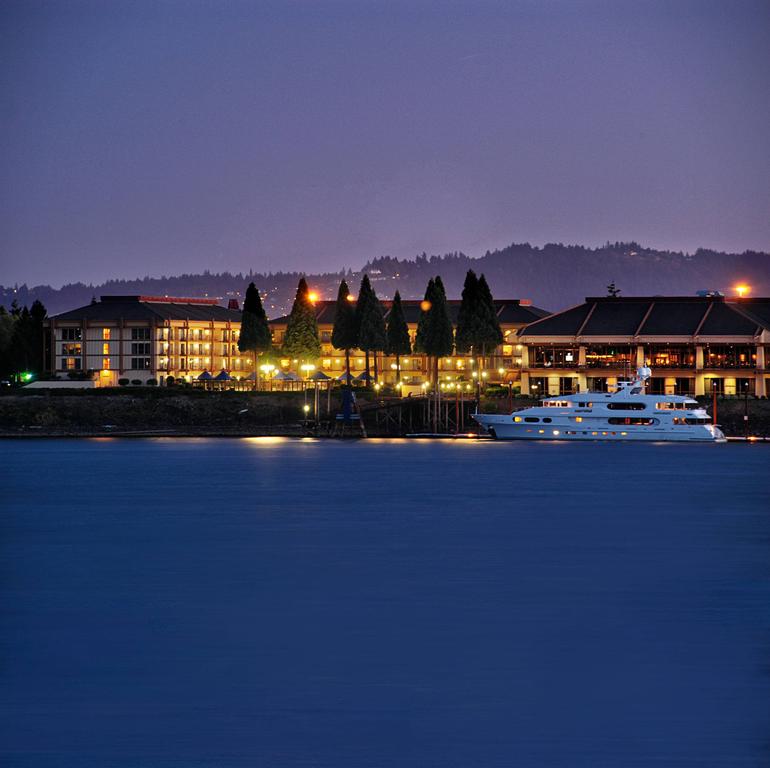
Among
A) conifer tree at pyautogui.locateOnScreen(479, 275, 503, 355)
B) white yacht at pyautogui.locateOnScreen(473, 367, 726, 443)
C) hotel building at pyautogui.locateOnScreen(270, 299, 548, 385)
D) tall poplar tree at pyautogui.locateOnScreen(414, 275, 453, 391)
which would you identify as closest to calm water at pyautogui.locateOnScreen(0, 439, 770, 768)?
white yacht at pyautogui.locateOnScreen(473, 367, 726, 443)

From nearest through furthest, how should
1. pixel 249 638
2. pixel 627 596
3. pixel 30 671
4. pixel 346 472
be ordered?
pixel 30 671
pixel 249 638
pixel 627 596
pixel 346 472

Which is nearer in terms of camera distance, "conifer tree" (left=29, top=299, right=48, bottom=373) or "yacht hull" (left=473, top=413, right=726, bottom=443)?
"yacht hull" (left=473, top=413, right=726, bottom=443)

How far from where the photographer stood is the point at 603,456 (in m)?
116

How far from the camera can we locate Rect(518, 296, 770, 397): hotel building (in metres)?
142

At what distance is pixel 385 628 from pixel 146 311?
487 feet

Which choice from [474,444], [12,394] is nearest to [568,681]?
[474,444]

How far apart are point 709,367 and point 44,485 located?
78.3 m

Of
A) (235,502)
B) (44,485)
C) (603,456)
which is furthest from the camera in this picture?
(603,456)

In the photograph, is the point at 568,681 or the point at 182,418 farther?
the point at 182,418

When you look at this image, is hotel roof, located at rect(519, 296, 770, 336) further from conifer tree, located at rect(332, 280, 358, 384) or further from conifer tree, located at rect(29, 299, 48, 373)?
conifer tree, located at rect(29, 299, 48, 373)

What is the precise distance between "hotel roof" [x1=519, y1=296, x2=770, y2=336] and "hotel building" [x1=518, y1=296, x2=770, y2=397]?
101 millimetres

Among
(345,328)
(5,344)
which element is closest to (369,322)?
(345,328)

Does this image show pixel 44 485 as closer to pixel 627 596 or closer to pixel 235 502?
pixel 235 502

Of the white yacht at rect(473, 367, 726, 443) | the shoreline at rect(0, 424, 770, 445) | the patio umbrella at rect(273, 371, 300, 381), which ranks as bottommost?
the shoreline at rect(0, 424, 770, 445)
